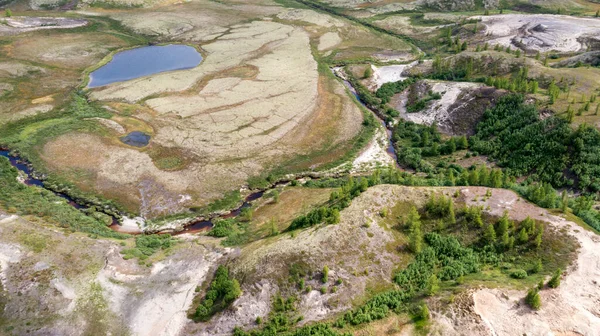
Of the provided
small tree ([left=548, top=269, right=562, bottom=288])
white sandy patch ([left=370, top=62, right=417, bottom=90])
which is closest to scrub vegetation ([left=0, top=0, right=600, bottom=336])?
small tree ([left=548, top=269, right=562, bottom=288])

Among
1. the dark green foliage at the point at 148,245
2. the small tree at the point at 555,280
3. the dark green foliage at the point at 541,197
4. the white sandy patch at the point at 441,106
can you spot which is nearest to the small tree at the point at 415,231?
the small tree at the point at 555,280

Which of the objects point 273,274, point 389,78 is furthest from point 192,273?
point 389,78

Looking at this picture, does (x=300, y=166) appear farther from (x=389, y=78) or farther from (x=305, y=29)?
(x=305, y=29)

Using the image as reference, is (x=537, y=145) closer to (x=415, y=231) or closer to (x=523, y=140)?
(x=523, y=140)

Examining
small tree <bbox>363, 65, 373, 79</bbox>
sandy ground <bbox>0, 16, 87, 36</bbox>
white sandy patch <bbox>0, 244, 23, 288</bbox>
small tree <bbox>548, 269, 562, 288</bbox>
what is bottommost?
white sandy patch <bbox>0, 244, 23, 288</bbox>

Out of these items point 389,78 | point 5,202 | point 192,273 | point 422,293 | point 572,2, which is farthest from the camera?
point 572,2

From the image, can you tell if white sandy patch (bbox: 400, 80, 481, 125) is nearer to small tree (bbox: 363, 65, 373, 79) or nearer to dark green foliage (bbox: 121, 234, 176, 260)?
small tree (bbox: 363, 65, 373, 79)

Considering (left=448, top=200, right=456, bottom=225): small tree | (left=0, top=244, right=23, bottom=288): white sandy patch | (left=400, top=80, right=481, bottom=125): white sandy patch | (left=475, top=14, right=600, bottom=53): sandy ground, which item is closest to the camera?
(left=0, top=244, right=23, bottom=288): white sandy patch
